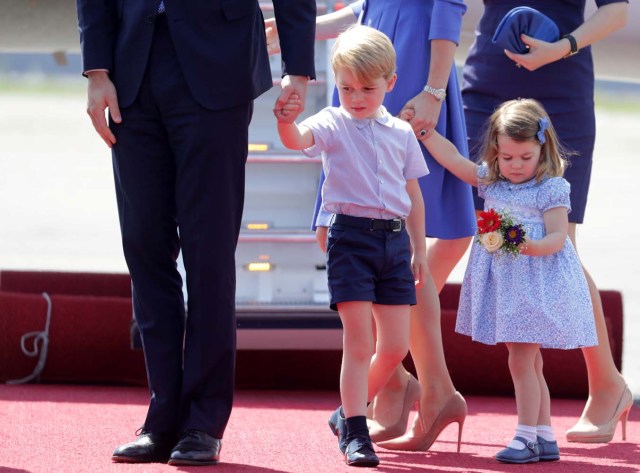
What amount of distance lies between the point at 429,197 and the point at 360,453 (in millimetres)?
821

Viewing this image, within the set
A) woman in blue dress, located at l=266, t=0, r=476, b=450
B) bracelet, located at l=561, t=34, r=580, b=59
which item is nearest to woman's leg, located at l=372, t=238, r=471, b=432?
woman in blue dress, located at l=266, t=0, r=476, b=450

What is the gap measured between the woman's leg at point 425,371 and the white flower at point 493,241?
9.0 inches

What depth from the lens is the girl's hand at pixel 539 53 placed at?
3.89 m

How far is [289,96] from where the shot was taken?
3.26 meters

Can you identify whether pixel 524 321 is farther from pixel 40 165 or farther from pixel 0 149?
pixel 0 149

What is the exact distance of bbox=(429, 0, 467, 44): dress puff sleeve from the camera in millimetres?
3611

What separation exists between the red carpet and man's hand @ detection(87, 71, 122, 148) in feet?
2.61

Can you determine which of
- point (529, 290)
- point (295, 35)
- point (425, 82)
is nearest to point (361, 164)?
point (295, 35)

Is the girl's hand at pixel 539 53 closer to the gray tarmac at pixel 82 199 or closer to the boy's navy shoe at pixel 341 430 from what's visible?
the boy's navy shoe at pixel 341 430

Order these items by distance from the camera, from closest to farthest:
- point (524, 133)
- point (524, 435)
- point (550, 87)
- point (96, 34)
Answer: point (96, 34), point (524, 435), point (524, 133), point (550, 87)

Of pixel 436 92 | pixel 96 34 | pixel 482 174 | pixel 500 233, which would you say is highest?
pixel 96 34

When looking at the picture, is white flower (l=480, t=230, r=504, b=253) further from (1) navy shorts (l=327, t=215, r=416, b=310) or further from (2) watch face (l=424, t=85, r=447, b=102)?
(2) watch face (l=424, t=85, r=447, b=102)

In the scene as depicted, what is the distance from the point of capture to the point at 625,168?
20047 mm

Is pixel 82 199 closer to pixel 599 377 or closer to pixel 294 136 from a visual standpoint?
pixel 599 377
